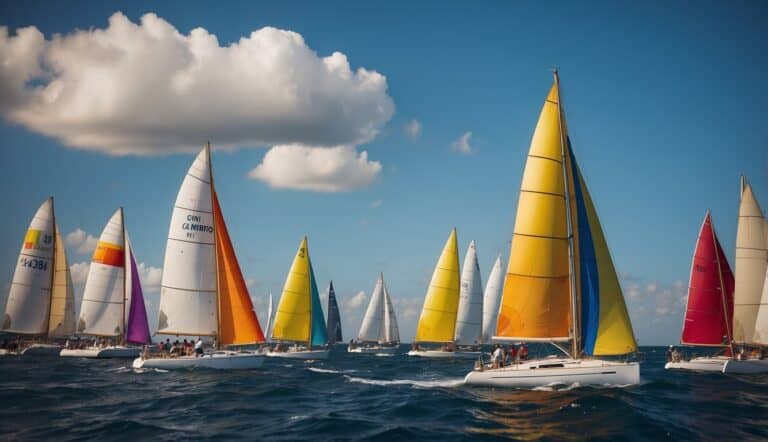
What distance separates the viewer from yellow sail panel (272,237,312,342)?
187 feet

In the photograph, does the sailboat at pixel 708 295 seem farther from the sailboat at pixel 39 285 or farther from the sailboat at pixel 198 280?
the sailboat at pixel 39 285

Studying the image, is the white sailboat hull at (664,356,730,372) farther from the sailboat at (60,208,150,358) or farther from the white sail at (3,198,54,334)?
the white sail at (3,198,54,334)

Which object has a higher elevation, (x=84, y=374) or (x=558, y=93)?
(x=558, y=93)

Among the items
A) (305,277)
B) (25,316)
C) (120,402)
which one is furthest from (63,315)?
(120,402)

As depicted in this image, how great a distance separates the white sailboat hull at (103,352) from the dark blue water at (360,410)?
57.0 ft

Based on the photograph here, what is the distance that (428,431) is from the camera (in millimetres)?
18500

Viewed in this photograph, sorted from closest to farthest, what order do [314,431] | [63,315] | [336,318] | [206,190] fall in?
[314,431]
[206,190]
[63,315]
[336,318]

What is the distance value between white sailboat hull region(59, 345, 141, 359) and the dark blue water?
17.4 meters

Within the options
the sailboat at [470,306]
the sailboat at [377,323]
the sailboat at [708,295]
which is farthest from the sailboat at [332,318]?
the sailboat at [708,295]

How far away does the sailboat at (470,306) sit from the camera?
206ft

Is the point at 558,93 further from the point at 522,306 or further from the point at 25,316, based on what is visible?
the point at 25,316

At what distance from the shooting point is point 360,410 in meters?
22.6

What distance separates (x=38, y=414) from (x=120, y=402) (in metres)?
3.54

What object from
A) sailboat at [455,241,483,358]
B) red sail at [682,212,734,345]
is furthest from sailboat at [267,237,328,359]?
red sail at [682,212,734,345]
